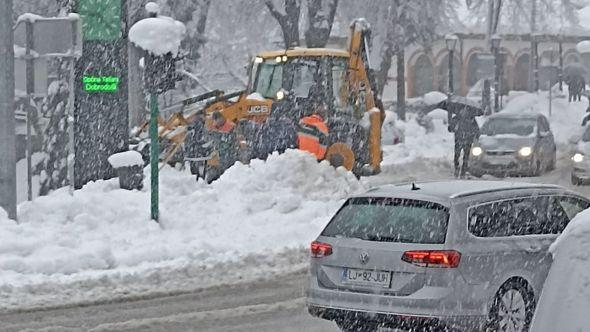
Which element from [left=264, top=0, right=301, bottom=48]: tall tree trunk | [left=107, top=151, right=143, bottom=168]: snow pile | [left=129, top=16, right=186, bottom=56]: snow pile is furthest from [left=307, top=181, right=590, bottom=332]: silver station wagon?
[left=264, top=0, right=301, bottom=48]: tall tree trunk

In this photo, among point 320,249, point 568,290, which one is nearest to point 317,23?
point 320,249

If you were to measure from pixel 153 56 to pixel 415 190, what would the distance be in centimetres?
695

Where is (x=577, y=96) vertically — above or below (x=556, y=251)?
below

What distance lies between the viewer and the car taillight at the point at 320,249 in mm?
9805

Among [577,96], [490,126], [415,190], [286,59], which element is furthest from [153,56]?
[577,96]

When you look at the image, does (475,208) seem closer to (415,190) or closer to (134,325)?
(415,190)

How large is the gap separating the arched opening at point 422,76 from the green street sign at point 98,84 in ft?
169

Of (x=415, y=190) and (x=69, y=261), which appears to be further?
(x=69, y=261)

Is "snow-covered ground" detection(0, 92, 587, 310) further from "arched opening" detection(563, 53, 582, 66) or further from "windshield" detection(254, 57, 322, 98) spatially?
"arched opening" detection(563, 53, 582, 66)

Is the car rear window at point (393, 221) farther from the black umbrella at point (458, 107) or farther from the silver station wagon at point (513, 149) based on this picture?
the silver station wagon at point (513, 149)

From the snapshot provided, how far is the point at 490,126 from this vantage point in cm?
2997

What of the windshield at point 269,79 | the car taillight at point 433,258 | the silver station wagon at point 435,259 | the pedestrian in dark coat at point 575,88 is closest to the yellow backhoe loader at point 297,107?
the windshield at point 269,79

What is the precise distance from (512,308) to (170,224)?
8238 millimetres

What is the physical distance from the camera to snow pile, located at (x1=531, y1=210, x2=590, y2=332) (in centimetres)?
398
